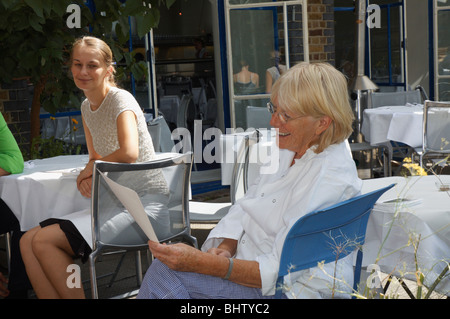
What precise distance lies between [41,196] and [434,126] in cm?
328

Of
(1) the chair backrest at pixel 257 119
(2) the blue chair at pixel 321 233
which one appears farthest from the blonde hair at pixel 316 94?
(1) the chair backrest at pixel 257 119

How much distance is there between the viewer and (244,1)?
6.11 meters

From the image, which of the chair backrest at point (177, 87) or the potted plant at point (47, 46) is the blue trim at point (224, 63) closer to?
the potted plant at point (47, 46)

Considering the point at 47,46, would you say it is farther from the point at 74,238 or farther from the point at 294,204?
the point at 294,204

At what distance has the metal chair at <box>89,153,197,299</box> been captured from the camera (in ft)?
8.43

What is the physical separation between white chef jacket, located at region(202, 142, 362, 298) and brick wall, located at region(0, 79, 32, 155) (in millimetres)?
3824

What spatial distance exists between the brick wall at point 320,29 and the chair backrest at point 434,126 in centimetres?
214

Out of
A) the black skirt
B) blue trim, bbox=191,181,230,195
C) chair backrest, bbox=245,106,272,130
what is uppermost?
chair backrest, bbox=245,106,272,130

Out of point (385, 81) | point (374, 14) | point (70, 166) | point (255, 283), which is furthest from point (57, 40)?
point (385, 81)

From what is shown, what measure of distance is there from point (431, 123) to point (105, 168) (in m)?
3.33

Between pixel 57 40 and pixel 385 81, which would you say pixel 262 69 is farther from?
pixel 385 81

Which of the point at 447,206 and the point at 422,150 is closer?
the point at 447,206

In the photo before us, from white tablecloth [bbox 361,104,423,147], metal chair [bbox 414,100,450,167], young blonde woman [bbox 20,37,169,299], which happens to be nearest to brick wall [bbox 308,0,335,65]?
white tablecloth [bbox 361,104,423,147]

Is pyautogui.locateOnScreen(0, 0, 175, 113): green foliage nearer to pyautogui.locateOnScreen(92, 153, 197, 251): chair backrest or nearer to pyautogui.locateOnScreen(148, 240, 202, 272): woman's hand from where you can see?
pyautogui.locateOnScreen(92, 153, 197, 251): chair backrest
